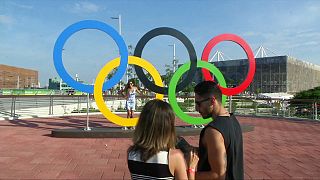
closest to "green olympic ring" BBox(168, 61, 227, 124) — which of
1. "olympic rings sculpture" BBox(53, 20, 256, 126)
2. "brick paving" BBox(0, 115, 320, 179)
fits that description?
"olympic rings sculpture" BBox(53, 20, 256, 126)

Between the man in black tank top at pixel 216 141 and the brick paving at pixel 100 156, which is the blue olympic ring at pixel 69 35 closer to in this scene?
the brick paving at pixel 100 156

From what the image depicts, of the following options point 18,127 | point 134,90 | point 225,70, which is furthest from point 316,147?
point 225,70

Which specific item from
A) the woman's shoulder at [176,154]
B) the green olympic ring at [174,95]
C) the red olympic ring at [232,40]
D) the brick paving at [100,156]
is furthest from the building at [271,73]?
the woman's shoulder at [176,154]

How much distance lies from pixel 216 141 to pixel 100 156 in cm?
525

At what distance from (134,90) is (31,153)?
4.68 metres

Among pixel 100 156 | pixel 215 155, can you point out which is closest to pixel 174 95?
pixel 100 156

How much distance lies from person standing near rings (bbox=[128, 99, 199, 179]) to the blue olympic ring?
8054 mm

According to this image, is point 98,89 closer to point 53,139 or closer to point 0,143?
point 53,139

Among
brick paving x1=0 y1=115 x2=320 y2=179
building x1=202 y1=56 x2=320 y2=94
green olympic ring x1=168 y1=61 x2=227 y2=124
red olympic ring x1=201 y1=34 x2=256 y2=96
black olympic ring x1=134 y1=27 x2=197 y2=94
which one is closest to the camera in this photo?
brick paving x1=0 y1=115 x2=320 y2=179

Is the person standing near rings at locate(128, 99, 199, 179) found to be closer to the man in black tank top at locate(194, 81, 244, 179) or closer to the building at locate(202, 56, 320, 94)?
the man in black tank top at locate(194, 81, 244, 179)

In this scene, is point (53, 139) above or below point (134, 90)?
below

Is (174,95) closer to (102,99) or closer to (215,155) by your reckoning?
(102,99)

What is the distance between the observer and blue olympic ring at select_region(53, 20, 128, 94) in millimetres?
10008

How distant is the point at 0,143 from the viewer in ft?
28.4
